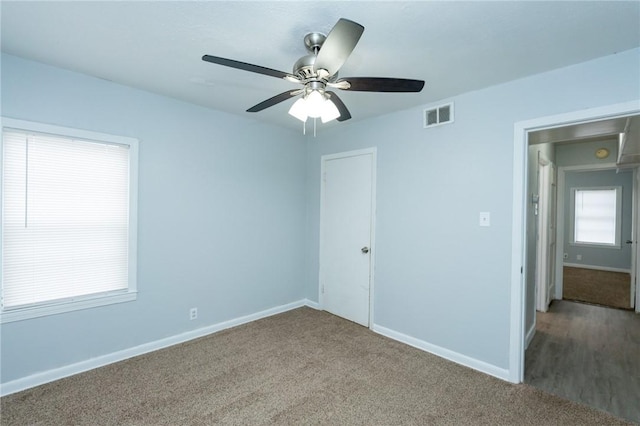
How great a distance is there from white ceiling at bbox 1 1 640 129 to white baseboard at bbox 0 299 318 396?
2.33 m

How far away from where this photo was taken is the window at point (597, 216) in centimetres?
681

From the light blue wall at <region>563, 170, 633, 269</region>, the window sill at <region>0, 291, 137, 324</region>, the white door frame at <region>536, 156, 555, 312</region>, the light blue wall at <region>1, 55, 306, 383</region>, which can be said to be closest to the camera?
the window sill at <region>0, 291, 137, 324</region>

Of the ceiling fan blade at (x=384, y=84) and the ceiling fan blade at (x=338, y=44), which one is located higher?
the ceiling fan blade at (x=338, y=44)

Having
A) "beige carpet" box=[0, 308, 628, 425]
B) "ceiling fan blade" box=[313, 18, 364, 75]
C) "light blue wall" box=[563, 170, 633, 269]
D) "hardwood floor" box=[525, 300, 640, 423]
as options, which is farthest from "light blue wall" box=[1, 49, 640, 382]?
"light blue wall" box=[563, 170, 633, 269]

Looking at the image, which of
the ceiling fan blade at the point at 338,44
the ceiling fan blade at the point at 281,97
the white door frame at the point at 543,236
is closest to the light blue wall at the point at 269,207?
the ceiling fan blade at the point at 281,97

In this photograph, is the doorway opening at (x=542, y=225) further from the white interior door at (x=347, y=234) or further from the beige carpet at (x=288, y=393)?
the white interior door at (x=347, y=234)

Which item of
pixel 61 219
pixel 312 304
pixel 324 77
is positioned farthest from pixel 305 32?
pixel 312 304

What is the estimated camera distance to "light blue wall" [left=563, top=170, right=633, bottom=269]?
665 cm

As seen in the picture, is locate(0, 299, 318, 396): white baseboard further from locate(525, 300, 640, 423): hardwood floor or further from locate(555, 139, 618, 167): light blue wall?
locate(555, 139, 618, 167): light blue wall

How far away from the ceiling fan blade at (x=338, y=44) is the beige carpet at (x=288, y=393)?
2.12m

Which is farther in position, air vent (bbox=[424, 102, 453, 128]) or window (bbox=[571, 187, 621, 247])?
window (bbox=[571, 187, 621, 247])

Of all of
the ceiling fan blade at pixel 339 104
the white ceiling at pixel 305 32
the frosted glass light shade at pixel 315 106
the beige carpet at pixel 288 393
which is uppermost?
the white ceiling at pixel 305 32

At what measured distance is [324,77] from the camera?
168 cm

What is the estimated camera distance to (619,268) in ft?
22.3
